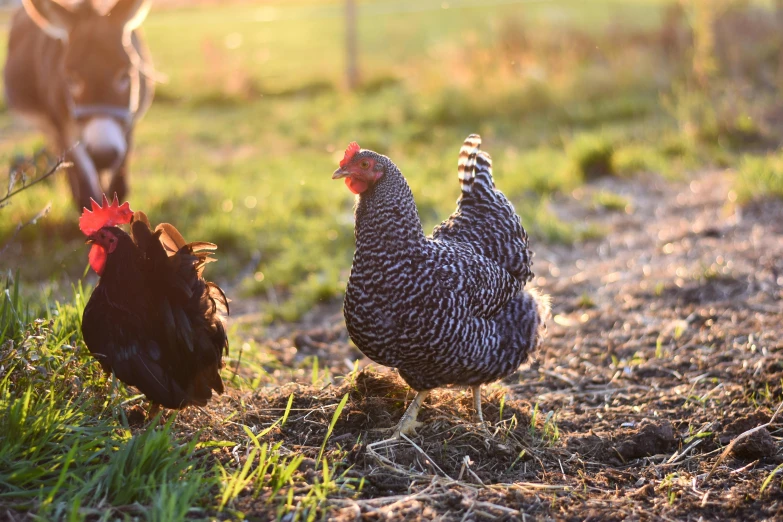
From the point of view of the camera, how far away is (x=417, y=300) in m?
3.31

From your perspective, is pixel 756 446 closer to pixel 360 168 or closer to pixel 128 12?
pixel 360 168

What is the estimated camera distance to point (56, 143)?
759 cm

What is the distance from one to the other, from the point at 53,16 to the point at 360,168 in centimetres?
447

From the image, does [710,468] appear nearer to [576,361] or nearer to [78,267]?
[576,361]

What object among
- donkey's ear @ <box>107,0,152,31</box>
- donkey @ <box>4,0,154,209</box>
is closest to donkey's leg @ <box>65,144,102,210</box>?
donkey @ <box>4,0,154,209</box>

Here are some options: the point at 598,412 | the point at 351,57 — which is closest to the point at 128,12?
the point at 598,412

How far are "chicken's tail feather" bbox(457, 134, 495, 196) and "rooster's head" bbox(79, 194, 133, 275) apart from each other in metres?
1.74

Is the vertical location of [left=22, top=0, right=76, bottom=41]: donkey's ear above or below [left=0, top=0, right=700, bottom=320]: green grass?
above

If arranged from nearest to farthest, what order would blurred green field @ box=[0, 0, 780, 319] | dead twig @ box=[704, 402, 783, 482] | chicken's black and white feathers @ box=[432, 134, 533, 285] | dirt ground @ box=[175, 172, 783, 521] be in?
dirt ground @ box=[175, 172, 783, 521]
dead twig @ box=[704, 402, 783, 482]
chicken's black and white feathers @ box=[432, 134, 533, 285]
blurred green field @ box=[0, 0, 780, 319]

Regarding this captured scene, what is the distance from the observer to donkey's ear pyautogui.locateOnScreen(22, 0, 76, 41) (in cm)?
656

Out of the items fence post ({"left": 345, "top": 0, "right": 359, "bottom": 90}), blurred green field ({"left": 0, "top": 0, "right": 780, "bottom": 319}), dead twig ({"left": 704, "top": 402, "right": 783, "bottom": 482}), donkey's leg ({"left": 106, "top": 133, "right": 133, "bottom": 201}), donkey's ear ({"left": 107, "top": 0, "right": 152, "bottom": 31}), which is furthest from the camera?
fence post ({"left": 345, "top": 0, "right": 359, "bottom": 90})

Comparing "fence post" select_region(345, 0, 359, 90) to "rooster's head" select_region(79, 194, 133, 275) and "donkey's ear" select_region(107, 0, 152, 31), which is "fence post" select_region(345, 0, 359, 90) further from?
Result: "rooster's head" select_region(79, 194, 133, 275)

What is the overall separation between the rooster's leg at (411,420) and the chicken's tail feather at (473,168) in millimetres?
1175

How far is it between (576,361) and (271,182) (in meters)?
5.07
